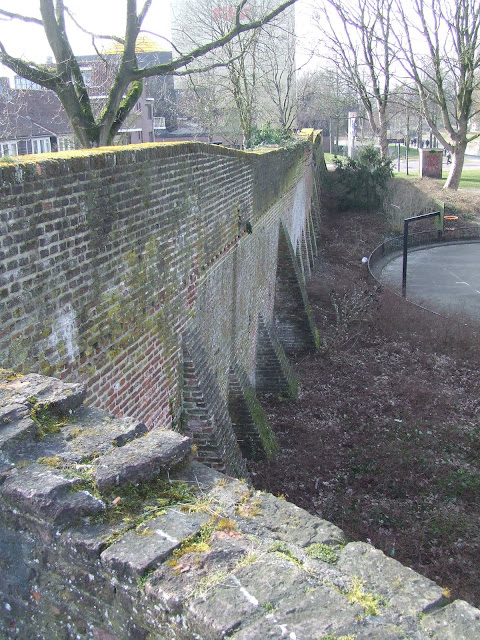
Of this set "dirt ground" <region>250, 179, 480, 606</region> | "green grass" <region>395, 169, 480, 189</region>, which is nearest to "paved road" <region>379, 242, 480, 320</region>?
"dirt ground" <region>250, 179, 480, 606</region>

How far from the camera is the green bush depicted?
29.9 meters

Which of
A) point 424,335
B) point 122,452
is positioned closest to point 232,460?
point 122,452

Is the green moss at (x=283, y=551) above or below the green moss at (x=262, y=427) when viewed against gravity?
above

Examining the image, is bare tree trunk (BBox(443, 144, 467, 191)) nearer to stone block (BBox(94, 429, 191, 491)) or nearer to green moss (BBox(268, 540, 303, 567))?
stone block (BBox(94, 429, 191, 491))

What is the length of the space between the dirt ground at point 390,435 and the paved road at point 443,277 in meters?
2.52

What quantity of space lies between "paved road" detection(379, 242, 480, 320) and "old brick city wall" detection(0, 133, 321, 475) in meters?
10.9

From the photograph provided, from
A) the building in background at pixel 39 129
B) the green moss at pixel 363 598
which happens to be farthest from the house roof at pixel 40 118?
the green moss at pixel 363 598

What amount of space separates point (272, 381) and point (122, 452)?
29.2 ft

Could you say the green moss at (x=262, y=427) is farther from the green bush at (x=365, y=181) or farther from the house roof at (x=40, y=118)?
the green bush at (x=365, y=181)

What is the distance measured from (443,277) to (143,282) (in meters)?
19.9

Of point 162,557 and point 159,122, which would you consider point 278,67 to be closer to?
point 159,122

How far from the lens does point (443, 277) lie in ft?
76.0

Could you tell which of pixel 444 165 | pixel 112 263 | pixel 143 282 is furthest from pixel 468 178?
pixel 112 263

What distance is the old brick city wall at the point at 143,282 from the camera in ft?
12.3
